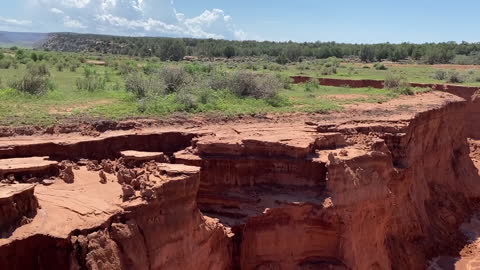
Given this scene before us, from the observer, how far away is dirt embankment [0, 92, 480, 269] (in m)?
8.90

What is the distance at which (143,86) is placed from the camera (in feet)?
70.3

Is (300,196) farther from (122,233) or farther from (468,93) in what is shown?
(468,93)

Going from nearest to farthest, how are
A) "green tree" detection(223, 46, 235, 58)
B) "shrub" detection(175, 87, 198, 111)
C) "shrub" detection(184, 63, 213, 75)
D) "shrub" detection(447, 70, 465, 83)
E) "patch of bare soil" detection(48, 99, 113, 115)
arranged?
"patch of bare soil" detection(48, 99, 113, 115) → "shrub" detection(175, 87, 198, 111) → "shrub" detection(184, 63, 213, 75) → "shrub" detection(447, 70, 465, 83) → "green tree" detection(223, 46, 235, 58)

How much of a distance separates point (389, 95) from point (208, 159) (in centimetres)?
1616

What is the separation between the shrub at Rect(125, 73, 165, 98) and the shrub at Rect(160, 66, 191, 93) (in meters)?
0.65

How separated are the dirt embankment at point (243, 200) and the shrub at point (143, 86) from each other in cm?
577

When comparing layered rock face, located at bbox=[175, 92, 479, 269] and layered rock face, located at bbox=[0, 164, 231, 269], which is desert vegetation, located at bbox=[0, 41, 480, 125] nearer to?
layered rock face, located at bbox=[175, 92, 479, 269]

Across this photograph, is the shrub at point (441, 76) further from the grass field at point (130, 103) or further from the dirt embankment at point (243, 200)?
the dirt embankment at point (243, 200)

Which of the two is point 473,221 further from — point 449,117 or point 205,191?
point 205,191

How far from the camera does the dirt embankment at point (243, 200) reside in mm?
8898

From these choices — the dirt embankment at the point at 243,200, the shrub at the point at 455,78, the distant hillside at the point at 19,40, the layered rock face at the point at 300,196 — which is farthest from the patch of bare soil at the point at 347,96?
the distant hillside at the point at 19,40

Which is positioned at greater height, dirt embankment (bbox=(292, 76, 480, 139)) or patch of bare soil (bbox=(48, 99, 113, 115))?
patch of bare soil (bbox=(48, 99, 113, 115))

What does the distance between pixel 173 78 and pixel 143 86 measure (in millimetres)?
2521

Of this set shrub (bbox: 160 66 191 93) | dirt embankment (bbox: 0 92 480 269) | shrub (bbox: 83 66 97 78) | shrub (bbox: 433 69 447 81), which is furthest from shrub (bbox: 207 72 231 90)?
shrub (bbox: 433 69 447 81)
